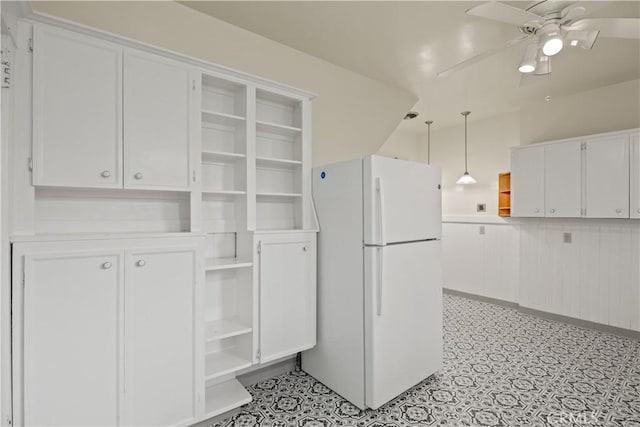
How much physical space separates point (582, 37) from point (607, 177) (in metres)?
2.08

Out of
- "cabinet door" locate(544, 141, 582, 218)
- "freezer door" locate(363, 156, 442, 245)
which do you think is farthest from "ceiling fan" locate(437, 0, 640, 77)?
"cabinet door" locate(544, 141, 582, 218)

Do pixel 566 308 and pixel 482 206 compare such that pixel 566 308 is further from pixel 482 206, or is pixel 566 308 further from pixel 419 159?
pixel 419 159

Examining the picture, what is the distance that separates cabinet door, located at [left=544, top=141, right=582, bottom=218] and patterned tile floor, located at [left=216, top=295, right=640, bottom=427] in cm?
138

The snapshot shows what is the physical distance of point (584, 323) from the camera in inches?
142

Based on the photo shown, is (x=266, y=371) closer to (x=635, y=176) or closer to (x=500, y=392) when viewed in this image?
(x=500, y=392)

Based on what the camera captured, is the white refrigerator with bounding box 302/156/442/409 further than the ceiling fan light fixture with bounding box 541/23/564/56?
Yes

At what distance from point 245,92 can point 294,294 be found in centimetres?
149

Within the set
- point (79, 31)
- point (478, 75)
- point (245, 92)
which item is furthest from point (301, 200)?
point (478, 75)

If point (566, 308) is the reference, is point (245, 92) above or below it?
above

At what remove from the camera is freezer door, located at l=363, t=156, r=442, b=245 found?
2078 millimetres

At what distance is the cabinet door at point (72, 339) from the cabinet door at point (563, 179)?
4.29m

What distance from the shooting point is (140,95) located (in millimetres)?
1766

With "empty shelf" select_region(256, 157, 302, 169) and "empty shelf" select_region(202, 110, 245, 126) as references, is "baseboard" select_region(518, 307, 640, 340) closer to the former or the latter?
"empty shelf" select_region(256, 157, 302, 169)

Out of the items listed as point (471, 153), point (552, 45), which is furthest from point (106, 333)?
point (471, 153)
